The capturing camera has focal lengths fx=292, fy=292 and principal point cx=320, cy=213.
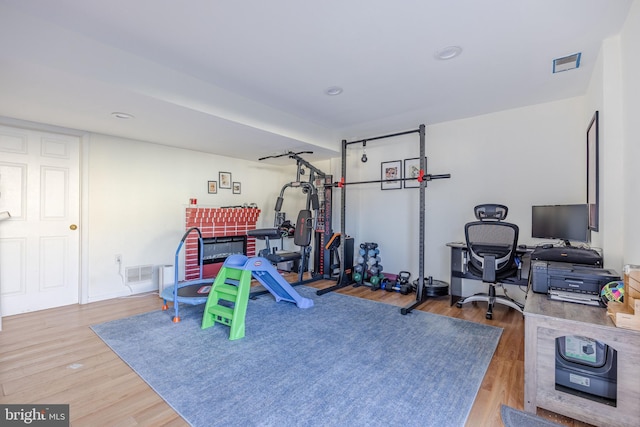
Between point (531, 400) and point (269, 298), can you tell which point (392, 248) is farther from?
point (531, 400)

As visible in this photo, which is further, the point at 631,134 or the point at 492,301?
the point at 492,301

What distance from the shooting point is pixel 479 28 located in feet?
6.95

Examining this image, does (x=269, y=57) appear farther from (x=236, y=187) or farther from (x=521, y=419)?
(x=236, y=187)

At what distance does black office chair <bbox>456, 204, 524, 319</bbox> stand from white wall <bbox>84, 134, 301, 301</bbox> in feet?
13.5

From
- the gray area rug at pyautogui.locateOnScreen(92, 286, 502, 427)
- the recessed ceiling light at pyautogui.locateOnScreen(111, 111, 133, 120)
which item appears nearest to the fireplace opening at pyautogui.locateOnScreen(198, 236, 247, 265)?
the gray area rug at pyautogui.locateOnScreen(92, 286, 502, 427)

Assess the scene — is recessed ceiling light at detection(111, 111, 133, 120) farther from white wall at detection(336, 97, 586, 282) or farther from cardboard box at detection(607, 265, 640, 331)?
cardboard box at detection(607, 265, 640, 331)

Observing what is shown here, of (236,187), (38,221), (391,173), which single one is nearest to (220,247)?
(236,187)

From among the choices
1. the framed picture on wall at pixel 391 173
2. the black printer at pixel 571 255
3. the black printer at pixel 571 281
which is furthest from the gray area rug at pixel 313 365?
the framed picture on wall at pixel 391 173

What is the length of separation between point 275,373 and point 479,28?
9.61ft

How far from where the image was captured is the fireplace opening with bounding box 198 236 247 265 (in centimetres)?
502

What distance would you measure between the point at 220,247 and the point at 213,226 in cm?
42

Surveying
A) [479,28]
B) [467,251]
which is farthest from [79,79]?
[467,251]

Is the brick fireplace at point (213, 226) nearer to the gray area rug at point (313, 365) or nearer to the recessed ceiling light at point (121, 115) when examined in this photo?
the gray area rug at point (313, 365)

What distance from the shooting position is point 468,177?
161 inches
